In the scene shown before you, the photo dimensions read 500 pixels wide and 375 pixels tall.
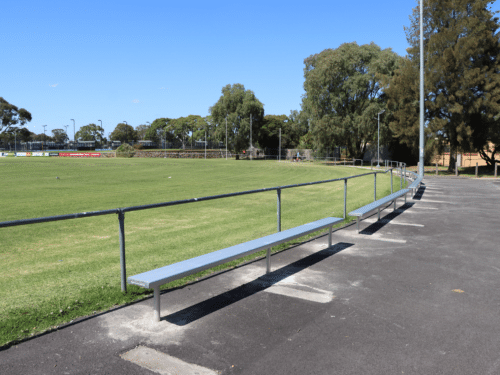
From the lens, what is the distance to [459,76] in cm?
3378

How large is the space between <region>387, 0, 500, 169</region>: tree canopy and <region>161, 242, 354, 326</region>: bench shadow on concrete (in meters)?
31.8

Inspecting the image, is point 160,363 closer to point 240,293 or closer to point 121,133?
point 240,293

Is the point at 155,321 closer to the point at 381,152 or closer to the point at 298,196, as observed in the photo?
the point at 298,196

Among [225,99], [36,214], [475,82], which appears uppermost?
[225,99]

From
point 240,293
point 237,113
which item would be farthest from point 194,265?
point 237,113

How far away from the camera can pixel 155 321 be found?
4188 mm

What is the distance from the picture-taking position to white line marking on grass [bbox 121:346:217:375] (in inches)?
128

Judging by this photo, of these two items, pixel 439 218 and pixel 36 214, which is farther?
pixel 36 214

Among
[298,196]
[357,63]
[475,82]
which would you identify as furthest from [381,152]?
[298,196]

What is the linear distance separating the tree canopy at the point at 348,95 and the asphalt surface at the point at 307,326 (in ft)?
149

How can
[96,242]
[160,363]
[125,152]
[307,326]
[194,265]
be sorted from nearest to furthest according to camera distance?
[160,363] → [307,326] → [194,265] → [96,242] → [125,152]

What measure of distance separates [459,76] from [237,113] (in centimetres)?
5344

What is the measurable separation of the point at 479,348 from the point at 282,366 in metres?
1.86

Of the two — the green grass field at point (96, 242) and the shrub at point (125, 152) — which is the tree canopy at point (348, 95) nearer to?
the green grass field at point (96, 242)
